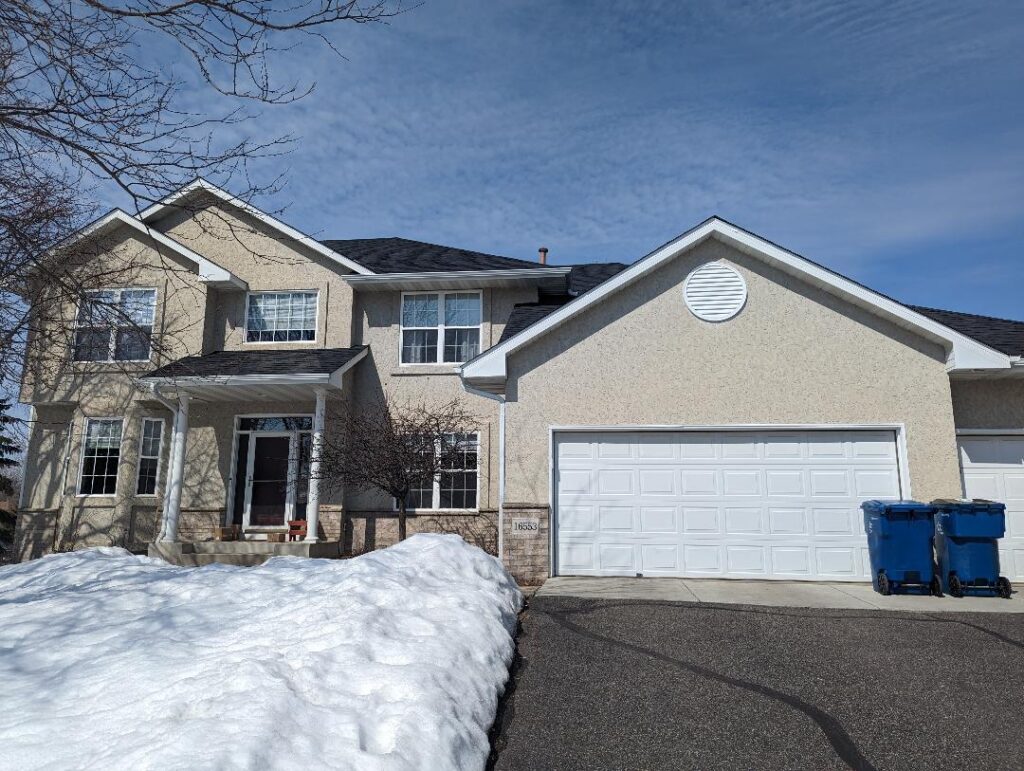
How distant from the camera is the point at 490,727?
14.6 ft

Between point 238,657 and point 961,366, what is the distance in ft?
32.6

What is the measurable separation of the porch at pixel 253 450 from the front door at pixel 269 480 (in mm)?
21

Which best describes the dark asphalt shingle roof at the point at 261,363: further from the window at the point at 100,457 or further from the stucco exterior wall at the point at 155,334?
the window at the point at 100,457

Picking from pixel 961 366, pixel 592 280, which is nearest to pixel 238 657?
pixel 961 366

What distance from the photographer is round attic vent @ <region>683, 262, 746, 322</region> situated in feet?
34.8

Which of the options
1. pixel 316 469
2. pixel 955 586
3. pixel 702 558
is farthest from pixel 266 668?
pixel 316 469

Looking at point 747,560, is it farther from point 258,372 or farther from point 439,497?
point 258,372

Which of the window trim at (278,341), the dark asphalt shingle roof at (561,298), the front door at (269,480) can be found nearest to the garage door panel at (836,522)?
the dark asphalt shingle roof at (561,298)

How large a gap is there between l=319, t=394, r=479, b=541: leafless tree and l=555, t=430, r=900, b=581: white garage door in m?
3.30

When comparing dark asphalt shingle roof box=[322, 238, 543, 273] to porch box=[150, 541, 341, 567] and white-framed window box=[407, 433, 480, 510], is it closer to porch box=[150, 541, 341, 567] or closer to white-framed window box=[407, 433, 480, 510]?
white-framed window box=[407, 433, 480, 510]

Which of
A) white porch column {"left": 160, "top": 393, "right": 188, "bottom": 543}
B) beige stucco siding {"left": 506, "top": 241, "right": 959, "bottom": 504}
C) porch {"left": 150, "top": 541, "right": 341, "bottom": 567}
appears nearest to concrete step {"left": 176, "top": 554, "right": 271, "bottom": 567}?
porch {"left": 150, "top": 541, "right": 341, "bottom": 567}

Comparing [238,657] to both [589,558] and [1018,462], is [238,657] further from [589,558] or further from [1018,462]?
[1018,462]

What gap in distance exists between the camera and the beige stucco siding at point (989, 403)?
10.5 meters

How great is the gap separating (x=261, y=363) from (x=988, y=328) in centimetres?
1346
